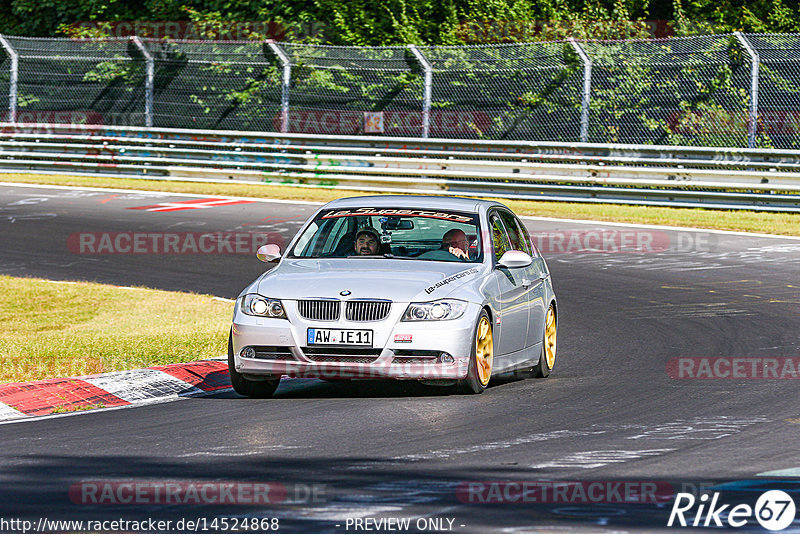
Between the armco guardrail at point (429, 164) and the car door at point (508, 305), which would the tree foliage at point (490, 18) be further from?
the car door at point (508, 305)

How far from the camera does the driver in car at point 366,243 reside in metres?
9.74

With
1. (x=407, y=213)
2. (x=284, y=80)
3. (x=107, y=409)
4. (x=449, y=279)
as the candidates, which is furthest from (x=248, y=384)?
(x=284, y=80)

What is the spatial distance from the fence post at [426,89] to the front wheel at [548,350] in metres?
15.1

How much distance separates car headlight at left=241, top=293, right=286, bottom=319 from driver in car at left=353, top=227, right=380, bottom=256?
1.17 metres

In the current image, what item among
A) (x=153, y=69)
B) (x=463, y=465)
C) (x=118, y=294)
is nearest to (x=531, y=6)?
(x=153, y=69)

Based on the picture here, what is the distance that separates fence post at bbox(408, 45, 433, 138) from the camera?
83.7 feet

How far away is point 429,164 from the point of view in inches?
1006

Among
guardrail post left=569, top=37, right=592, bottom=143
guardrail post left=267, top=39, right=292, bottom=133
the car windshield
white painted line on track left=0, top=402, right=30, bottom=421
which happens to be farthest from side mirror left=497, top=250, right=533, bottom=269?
guardrail post left=267, top=39, right=292, bottom=133

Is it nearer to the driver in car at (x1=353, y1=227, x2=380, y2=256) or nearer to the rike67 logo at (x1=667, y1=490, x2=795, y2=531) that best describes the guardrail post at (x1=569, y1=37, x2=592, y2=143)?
the driver in car at (x1=353, y1=227, x2=380, y2=256)

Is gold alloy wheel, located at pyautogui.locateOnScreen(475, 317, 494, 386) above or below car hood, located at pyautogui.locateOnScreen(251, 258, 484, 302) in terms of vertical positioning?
below

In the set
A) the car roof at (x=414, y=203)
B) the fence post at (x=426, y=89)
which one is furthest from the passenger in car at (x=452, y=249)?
the fence post at (x=426, y=89)

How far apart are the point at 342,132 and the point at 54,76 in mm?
7933

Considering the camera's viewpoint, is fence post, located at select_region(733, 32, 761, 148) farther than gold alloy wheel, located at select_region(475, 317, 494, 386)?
Yes

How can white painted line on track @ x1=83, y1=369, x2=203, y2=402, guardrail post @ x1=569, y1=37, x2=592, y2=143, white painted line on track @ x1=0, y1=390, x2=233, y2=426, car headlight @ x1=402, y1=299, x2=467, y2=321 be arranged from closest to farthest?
white painted line on track @ x1=0, y1=390, x2=233, y2=426 → car headlight @ x1=402, y1=299, x2=467, y2=321 → white painted line on track @ x1=83, y1=369, x2=203, y2=402 → guardrail post @ x1=569, y1=37, x2=592, y2=143
